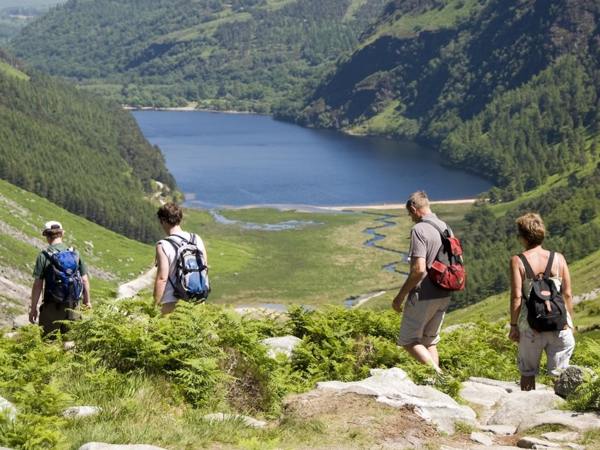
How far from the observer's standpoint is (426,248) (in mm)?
19172

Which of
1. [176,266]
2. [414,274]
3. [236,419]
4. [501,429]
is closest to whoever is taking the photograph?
[236,419]

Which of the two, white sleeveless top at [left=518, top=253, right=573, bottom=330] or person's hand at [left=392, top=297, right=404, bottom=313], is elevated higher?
white sleeveless top at [left=518, top=253, right=573, bottom=330]

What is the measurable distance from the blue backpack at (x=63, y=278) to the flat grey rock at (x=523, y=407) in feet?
31.2

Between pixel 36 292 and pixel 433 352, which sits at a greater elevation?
pixel 36 292

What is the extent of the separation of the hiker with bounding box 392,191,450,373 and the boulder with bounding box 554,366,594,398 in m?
2.59

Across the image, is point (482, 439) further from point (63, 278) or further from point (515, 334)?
point (63, 278)

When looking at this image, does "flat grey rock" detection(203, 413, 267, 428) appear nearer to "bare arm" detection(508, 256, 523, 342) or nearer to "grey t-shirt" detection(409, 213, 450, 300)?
"grey t-shirt" detection(409, 213, 450, 300)

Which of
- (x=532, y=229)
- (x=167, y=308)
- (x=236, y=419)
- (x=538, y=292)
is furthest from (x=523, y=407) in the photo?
(x=167, y=308)

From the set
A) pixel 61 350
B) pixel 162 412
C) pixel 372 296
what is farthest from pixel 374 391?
pixel 372 296

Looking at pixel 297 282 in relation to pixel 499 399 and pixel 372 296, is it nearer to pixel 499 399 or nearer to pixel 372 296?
pixel 372 296

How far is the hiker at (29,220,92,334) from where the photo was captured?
70.3 feet

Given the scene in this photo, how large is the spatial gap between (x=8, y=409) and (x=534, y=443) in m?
8.38

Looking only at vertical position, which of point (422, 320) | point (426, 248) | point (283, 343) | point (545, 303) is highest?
point (426, 248)

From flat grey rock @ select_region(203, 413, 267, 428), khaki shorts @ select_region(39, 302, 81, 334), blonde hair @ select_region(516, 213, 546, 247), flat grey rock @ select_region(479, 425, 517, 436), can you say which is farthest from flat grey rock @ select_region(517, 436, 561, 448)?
khaki shorts @ select_region(39, 302, 81, 334)
